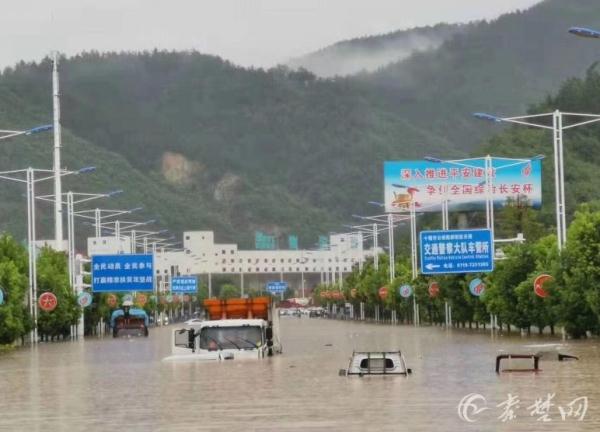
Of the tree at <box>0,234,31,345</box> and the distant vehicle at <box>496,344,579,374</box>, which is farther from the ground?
the tree at <box>0,234,31,345</box>

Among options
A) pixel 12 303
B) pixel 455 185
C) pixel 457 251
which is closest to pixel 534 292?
pixel 457 251

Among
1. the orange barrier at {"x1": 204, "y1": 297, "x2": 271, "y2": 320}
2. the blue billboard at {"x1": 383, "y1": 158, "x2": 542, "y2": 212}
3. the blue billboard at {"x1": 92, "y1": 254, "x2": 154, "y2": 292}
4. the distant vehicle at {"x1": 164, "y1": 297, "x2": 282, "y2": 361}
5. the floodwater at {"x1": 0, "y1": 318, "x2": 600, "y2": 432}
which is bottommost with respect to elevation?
the floodwater at {"x1": 0, "y1": 318, "x2": 600, "y2": 432}

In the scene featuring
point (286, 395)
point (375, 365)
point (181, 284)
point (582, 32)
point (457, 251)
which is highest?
point (582, 32)

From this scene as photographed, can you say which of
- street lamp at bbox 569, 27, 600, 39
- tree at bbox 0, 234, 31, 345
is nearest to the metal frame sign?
tree at bbox 0, 234, 31, 345

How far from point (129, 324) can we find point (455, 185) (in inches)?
1042

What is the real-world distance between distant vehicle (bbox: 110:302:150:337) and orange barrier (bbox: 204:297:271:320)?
41.5 meters

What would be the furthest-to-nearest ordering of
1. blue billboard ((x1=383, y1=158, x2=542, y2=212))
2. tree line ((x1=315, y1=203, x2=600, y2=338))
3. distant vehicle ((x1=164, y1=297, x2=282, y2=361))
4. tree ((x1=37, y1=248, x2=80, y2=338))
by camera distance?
blue billboard ((x1=383, y1=158, x2=542, y2=212)) → tree ((x1=37, y1=248, x2=80, y2=338)) → tree line ((x1=315, y1=203, x2=600, y2=338)) → distant vehicle ((x1=164, y1=297, x2=282, y2=361))

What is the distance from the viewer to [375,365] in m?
34.7

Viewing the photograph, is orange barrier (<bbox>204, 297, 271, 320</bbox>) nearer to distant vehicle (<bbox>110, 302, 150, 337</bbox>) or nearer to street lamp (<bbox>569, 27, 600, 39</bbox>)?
street lamp (<bbox>569, 27, 600, 39</bbox>)

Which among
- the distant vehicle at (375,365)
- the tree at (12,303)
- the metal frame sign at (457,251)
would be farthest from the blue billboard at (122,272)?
the distant vehicle at (375,365)

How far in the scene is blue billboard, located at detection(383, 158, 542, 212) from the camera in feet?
357

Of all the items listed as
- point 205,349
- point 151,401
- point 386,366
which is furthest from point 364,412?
point 205,349

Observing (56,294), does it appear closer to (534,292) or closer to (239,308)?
(534,292)

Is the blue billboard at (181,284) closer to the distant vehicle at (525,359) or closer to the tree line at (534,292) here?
the tree line at (534,292)
